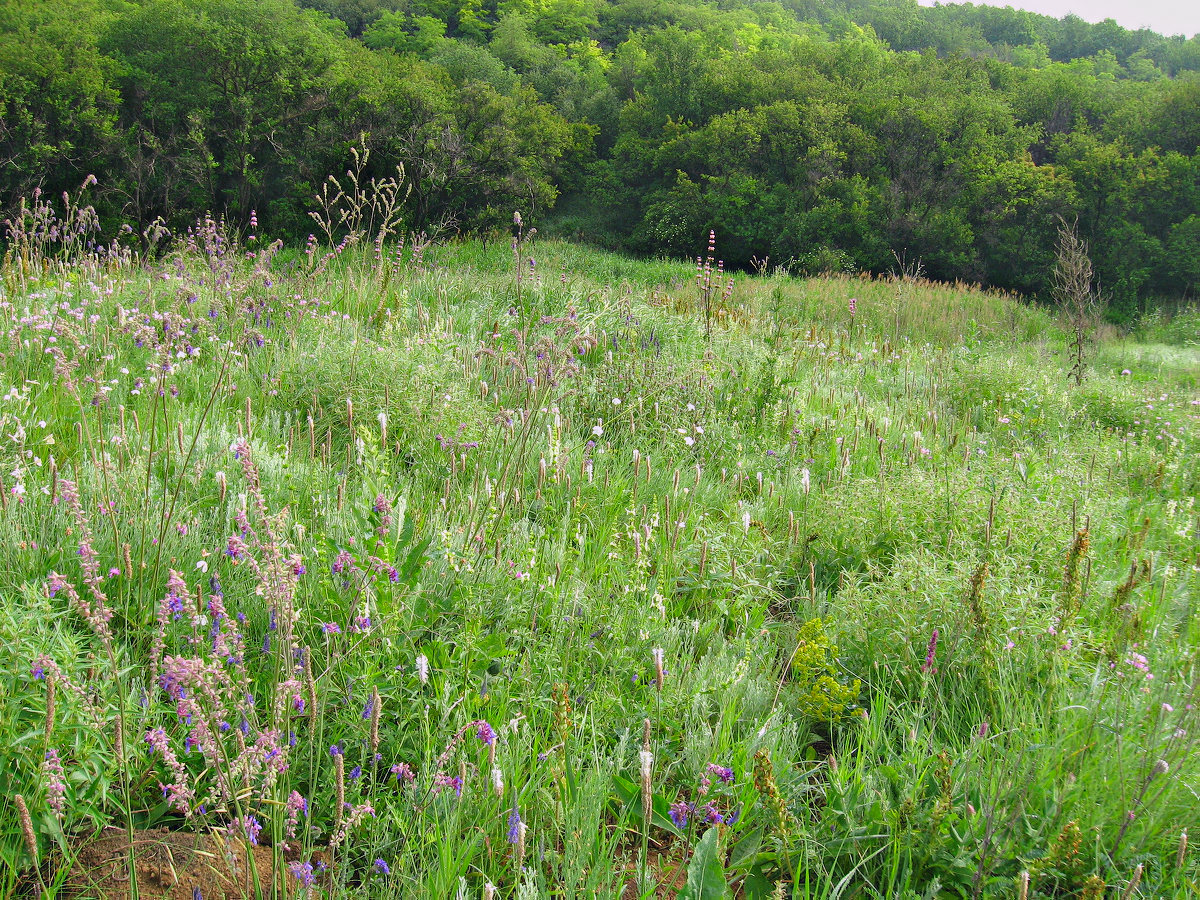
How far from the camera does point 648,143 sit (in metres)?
35.0

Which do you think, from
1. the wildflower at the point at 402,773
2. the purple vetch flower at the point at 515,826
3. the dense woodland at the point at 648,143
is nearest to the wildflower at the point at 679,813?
the purple vetch flower at the point at 515,826

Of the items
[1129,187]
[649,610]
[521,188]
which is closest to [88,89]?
[521,188]

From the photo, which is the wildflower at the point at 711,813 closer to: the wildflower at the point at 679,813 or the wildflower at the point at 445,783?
the wildflower at the point at 679,813

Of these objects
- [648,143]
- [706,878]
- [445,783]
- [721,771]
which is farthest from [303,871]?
[648,143]

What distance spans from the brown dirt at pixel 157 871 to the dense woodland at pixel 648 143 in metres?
19.5

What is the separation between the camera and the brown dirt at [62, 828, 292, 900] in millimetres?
1392

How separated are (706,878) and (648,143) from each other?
3714 cm

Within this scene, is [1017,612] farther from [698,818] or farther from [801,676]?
[698,818]

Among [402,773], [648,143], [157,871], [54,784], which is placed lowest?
[157,871]

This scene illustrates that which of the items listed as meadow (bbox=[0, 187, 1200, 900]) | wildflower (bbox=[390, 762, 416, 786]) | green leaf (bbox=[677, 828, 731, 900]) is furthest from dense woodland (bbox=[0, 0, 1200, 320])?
green leaf (bbox=[677, 828, 731, 900])

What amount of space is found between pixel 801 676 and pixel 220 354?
12.2ft

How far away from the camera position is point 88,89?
22984mm

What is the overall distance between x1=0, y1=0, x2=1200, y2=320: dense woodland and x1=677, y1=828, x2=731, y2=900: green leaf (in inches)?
774

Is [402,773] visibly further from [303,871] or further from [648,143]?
[648,143]
